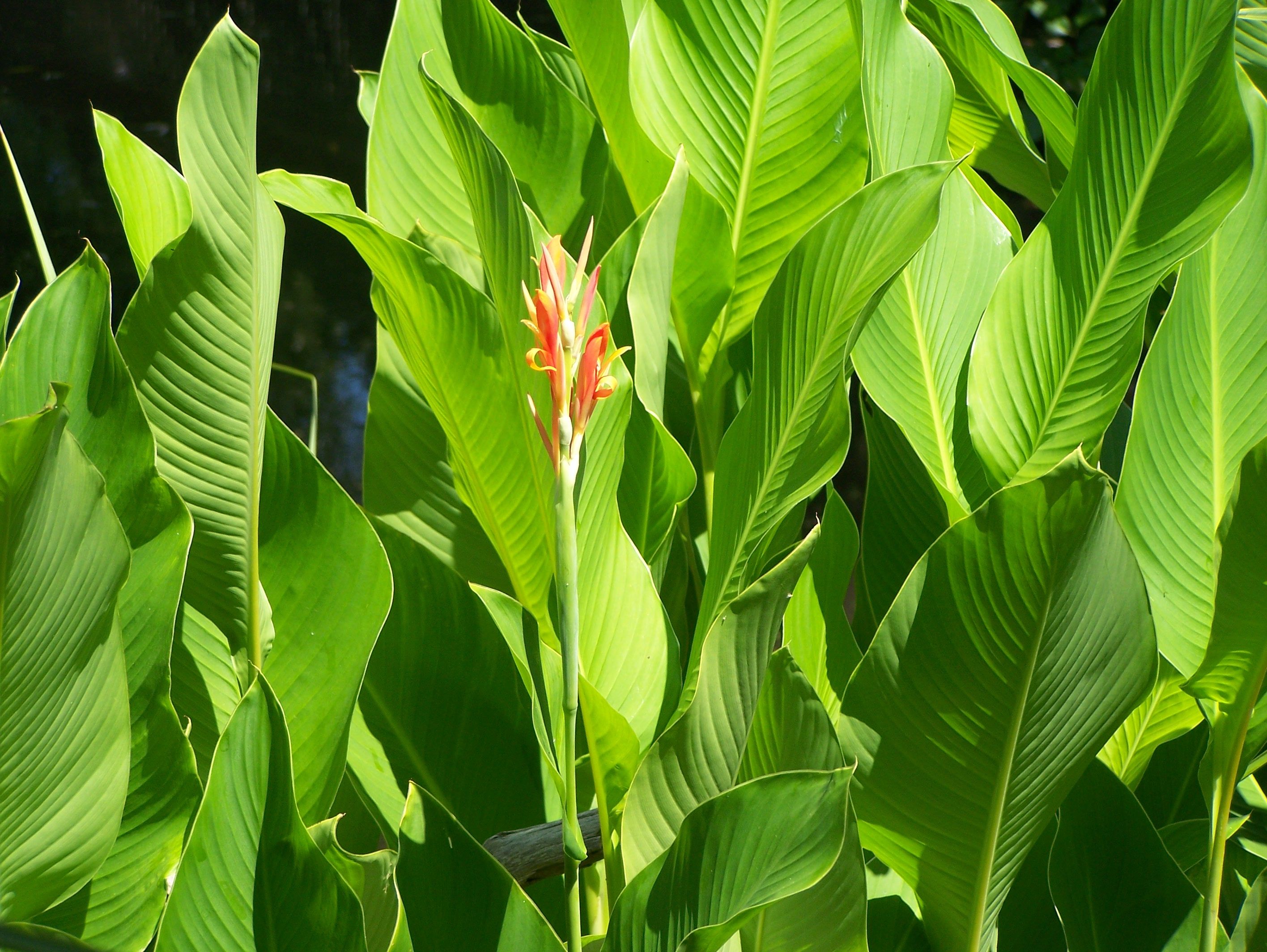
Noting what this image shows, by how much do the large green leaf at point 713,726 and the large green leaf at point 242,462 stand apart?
145 mm

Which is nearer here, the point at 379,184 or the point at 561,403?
the point at 561,403

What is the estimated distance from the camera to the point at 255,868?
410mm

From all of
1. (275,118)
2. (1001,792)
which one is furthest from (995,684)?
(275,118)

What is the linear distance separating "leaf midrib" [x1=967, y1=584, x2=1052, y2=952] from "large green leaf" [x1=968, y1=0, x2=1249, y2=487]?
133mm

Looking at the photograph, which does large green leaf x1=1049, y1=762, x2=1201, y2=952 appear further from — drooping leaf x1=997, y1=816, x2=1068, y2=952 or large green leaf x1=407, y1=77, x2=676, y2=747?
large green leaf x1=407, y1=77, x2=676, y2=747

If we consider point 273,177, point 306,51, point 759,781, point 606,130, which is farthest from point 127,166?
point 306,51

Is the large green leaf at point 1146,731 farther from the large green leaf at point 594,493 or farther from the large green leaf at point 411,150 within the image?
the large green leaf at point 411,150

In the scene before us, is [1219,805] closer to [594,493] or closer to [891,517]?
[891,517]

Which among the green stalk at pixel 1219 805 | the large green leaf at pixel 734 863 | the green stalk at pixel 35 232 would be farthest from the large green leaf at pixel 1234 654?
the green stalk at pixel 35 232

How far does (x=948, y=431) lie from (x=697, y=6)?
0.28 meters

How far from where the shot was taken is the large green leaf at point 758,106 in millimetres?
584

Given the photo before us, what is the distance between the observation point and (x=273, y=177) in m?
0.54

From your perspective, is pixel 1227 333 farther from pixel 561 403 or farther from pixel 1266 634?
pixel 561 403

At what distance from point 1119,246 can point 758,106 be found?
0.69 ft
